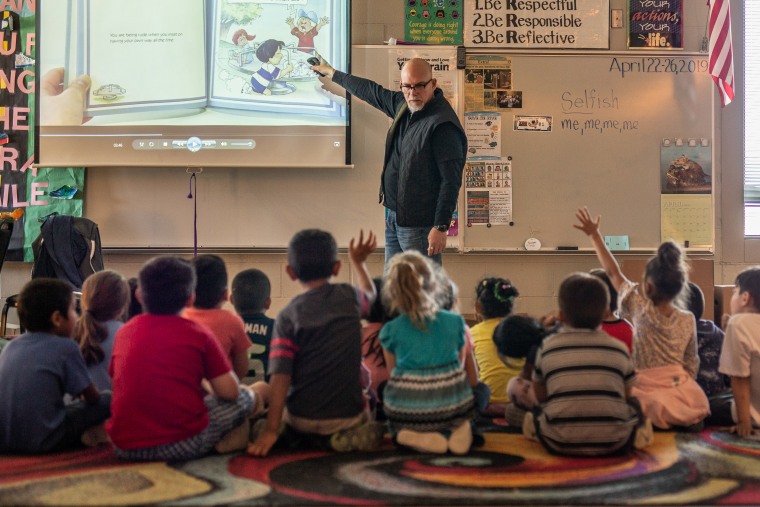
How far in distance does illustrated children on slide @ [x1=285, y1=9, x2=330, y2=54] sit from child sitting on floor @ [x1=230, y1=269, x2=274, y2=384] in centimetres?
211

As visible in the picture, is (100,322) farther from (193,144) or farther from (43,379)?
(193,144)

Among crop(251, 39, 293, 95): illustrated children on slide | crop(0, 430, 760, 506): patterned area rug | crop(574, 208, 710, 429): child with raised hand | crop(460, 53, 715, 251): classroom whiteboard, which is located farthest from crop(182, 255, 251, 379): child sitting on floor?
crop(460, 53, 715, 251): classroom whiteboard

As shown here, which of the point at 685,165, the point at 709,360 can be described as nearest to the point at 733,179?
the point at 685,165

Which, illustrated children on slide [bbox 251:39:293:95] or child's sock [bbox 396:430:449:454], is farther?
illustrated children on slide [bbox 251:39:293:95]

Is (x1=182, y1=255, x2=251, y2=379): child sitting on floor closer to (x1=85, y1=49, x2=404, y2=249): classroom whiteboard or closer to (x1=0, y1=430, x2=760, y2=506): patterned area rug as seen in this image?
(x1=0, y1=430, x2=760, y2=506): patterned area rug

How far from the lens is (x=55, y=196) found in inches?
195

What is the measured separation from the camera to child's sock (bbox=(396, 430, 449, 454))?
2.63 m

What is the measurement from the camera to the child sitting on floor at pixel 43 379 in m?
2.66

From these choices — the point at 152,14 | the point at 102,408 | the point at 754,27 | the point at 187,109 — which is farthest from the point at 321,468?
the point at 754,27

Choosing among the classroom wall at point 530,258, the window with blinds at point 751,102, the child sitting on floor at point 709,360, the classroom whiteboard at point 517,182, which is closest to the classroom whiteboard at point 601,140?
the classroom whiteboard at point 517,182

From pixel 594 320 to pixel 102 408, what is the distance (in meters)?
1.66

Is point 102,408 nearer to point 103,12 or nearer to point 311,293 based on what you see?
point 311,293

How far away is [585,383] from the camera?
2588mm

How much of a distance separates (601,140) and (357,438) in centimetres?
306
